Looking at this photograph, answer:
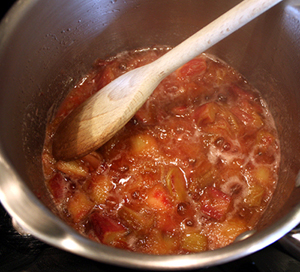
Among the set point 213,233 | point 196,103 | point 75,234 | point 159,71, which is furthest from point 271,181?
point 75,234

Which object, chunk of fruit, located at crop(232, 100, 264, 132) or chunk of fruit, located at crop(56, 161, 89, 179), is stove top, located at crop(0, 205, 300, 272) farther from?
chunk of fruit, located at crop(232, 100, 264, 132)

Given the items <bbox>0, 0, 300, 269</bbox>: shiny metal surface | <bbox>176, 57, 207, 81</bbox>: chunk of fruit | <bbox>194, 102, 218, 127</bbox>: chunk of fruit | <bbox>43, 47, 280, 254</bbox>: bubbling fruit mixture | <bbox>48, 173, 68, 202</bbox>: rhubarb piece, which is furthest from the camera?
<bbox>176, 57, 207, 81</bbox>: chunk of fruit

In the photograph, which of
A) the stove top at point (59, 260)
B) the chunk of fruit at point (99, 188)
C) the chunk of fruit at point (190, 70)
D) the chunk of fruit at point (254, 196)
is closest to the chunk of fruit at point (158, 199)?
the chunk of fruit at point (99, 188)

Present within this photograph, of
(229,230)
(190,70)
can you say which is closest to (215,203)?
(229,230)

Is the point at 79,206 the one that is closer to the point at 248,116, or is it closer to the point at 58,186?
the point at 58,186

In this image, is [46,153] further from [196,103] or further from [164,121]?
[196,103]

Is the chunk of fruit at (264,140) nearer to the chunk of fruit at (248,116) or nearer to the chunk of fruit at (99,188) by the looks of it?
the chunk of fruit at (248,116)

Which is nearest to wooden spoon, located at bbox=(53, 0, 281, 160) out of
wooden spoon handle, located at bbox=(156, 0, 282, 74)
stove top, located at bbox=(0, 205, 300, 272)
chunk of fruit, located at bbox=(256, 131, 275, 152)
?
wooden spoon handle, located at bbox=(156, 0, 282, 74)
